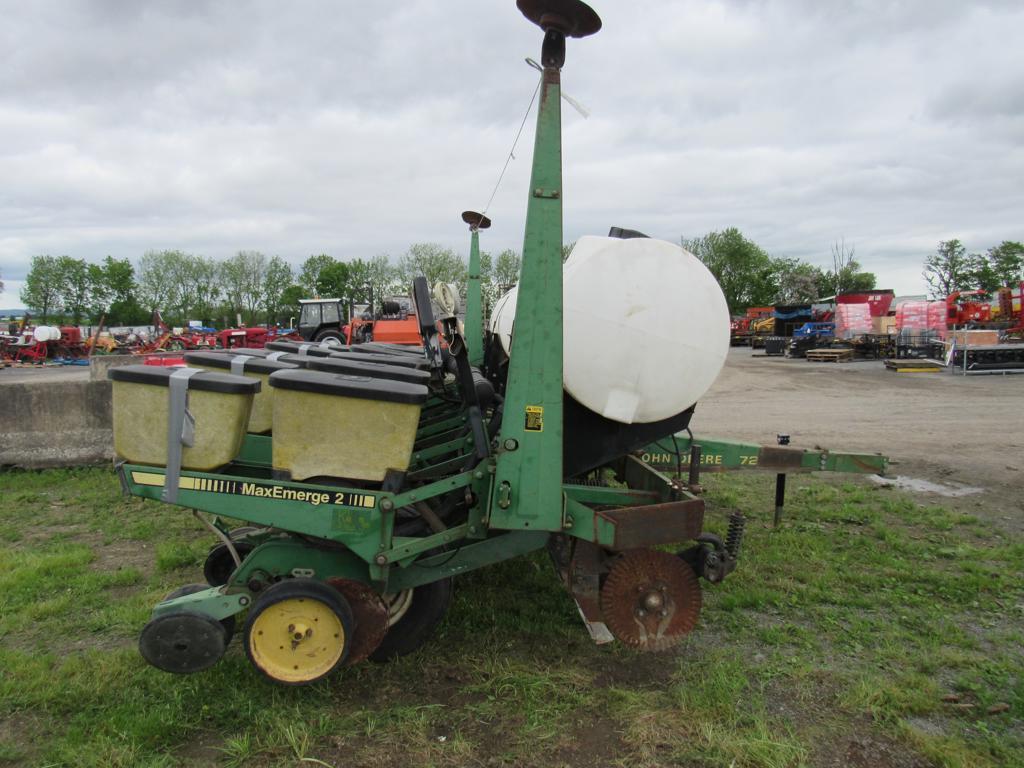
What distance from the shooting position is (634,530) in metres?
2.91

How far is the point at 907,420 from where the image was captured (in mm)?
10344

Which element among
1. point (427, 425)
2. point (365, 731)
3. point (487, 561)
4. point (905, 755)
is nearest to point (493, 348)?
point (427, 425)

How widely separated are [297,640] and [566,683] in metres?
1.20

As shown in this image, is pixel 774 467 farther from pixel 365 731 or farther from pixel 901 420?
pixel 901 420

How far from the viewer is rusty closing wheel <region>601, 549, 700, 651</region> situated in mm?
2930

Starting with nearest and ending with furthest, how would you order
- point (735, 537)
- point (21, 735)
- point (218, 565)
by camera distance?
point (21, 735) → point (735, 537) → point (218, 565)

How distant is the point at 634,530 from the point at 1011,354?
20.2m

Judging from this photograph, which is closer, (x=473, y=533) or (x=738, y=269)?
(x=473, y=533)

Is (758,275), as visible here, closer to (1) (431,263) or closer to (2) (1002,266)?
(2) (1002,266)

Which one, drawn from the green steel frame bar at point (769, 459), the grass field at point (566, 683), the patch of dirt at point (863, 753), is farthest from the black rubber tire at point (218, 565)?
the patch of dirt at point (863, 753)

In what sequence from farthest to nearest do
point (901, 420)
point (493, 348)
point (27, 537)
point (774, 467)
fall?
point (901, 420), point (493, 348), point (27, 537), point (774, 467)

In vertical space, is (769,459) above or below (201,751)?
above

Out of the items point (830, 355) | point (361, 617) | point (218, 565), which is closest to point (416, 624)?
point (361, 617)

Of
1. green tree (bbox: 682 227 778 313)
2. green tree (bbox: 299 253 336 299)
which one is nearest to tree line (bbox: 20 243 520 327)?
green tree (bbox: 299 253 336 299)
